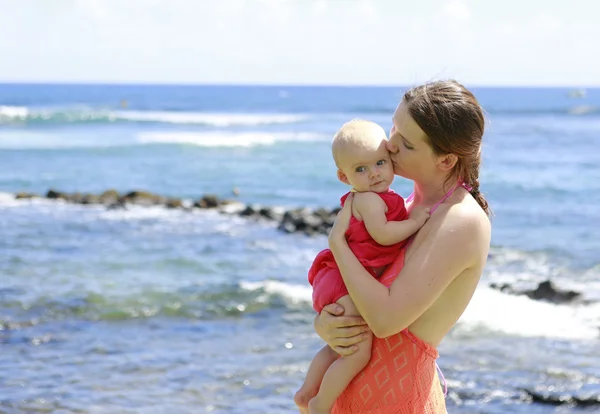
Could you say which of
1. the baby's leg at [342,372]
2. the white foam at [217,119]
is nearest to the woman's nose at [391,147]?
the baby's leg at [342,372]

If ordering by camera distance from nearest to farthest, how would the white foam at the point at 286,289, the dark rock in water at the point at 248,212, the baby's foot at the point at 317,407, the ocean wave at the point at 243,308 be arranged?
1. the baby's foot at the point at 317,407
2. the ocean wave at the point at 243,308
3. the white foam at the point at 286,289
4. the dark rock in water at the point at 248,212

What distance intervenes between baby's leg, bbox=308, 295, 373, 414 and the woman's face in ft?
1.70

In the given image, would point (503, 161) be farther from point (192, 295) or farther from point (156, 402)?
point (156, 402)

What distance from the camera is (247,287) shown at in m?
12.7

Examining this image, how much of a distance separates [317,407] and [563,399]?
5.22 metres

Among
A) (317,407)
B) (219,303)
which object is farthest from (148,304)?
Answer: (317,407)

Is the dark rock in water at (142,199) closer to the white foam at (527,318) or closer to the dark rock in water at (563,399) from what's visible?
the white foam at (527,318)

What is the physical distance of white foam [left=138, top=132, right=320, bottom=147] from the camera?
43.5m

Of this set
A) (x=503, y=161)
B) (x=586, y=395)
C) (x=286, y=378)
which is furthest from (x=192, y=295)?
(x=503, y=161)

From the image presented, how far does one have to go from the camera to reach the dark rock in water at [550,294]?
39.1ft

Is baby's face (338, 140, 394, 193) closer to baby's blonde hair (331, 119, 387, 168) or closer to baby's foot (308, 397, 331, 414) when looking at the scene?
baby's blonde hair (331, 119, 387, 168)

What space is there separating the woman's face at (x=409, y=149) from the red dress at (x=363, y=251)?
112mm

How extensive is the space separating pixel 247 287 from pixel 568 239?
7725 mm

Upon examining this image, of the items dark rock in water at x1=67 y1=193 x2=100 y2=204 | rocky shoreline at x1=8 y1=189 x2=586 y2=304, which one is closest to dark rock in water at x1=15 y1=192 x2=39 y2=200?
rocky shoreline at x1=8 y1=189 x2=586 y2=304
